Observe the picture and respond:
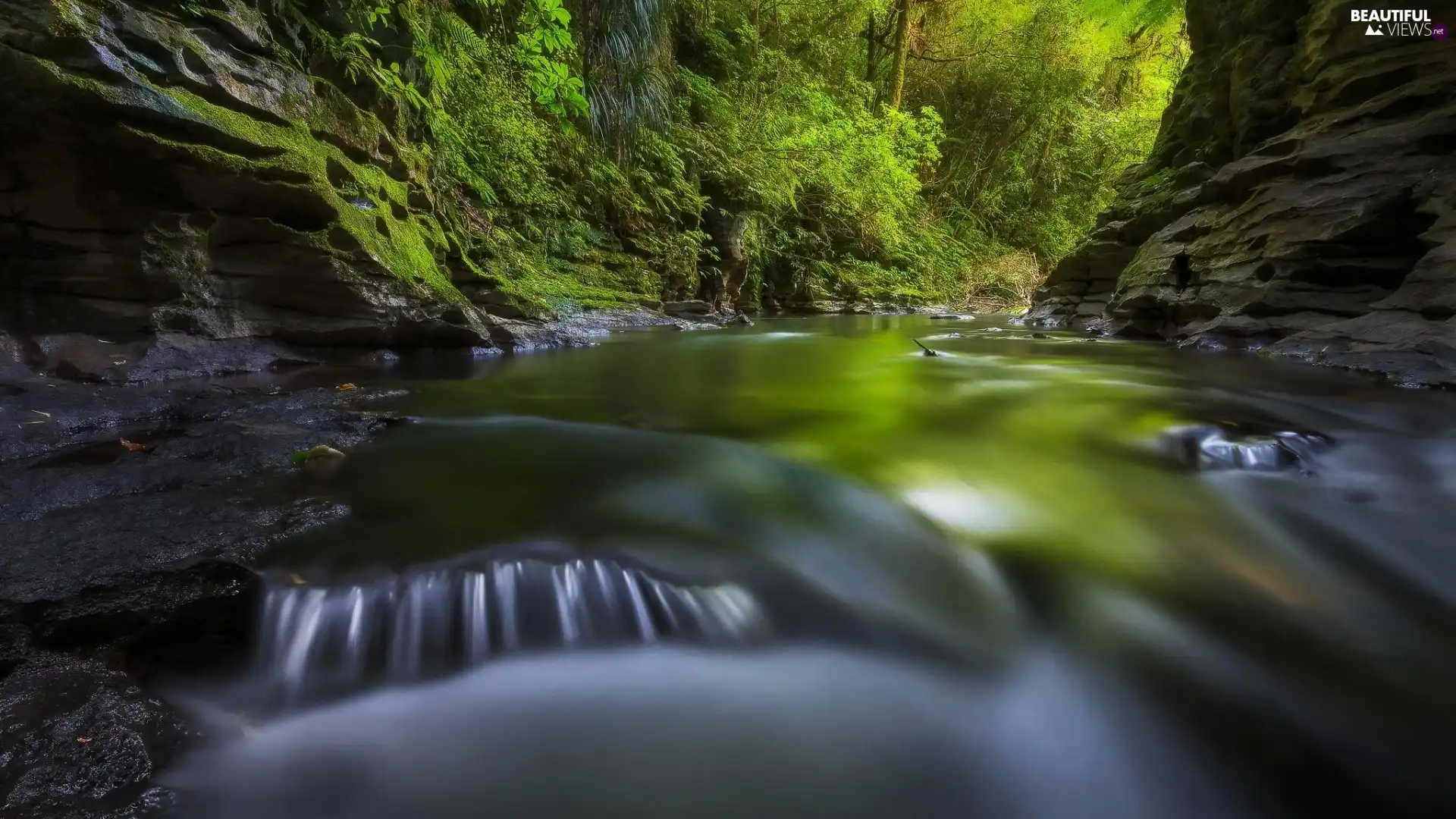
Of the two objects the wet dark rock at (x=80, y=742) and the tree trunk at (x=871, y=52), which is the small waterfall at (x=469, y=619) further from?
the tree trunk at (x=871, y=52)

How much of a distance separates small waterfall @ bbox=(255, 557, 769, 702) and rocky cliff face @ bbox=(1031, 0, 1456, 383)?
5470 mm

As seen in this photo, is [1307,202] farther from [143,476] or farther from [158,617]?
[143,476]

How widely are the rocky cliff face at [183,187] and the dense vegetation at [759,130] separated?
2.48 feet

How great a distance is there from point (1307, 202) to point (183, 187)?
28.8ft

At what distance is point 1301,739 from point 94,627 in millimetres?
2560

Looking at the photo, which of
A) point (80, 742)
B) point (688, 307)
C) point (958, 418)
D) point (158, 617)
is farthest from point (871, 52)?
point (80, 742)

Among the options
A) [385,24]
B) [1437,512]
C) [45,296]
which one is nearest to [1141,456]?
[1437,512]

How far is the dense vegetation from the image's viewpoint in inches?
260

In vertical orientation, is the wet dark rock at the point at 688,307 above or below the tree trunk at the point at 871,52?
below

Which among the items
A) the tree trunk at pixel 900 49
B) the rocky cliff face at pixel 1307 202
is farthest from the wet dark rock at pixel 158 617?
the tree trunk at pixel 900 49

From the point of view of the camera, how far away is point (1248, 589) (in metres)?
1.85

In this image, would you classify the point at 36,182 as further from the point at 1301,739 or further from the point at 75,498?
the point at 1301,739

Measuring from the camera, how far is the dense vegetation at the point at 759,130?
6598mm

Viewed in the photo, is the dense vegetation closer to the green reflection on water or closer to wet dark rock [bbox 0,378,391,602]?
the green reflection on water
